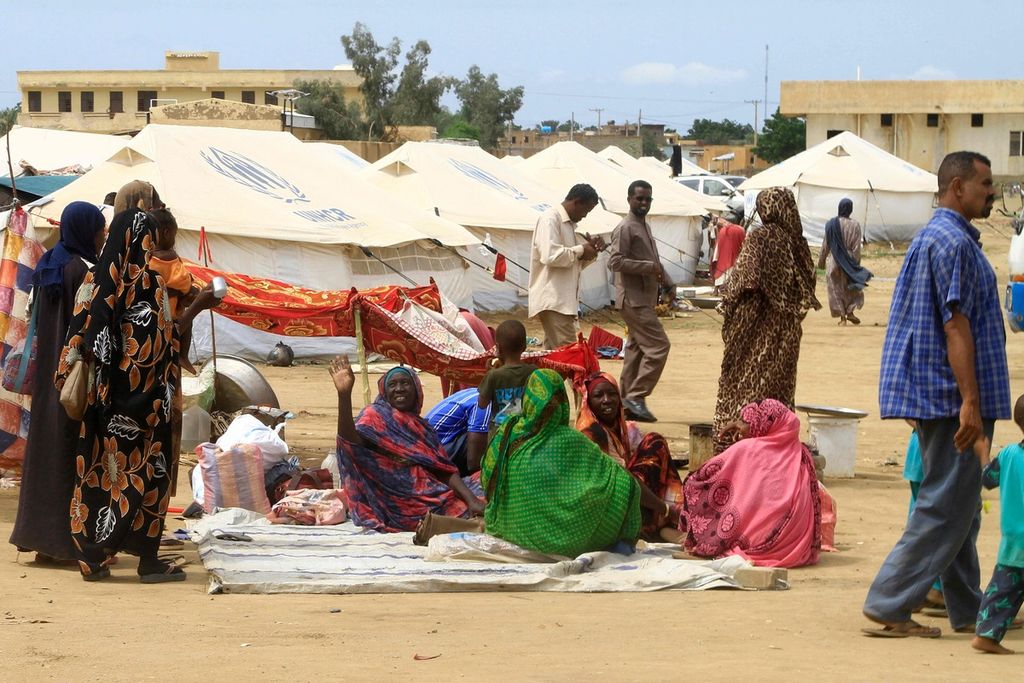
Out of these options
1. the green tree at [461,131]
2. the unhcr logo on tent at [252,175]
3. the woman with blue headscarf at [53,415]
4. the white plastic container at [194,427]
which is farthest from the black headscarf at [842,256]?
the green tree at [461,131]

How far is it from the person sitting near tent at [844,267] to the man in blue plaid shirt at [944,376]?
13720mm

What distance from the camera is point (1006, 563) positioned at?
14.8 feet

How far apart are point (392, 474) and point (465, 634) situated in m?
2.08

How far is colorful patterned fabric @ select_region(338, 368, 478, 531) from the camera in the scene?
6.73m

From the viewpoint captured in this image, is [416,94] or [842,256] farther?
[416,94]

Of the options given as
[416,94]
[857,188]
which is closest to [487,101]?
[416,94]

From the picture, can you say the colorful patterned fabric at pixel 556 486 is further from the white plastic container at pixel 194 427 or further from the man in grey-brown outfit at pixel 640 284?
the man in grey-brown outfit at pixel 640 284

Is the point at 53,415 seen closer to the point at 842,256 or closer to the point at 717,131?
the point at 842,256

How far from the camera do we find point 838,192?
110 ft

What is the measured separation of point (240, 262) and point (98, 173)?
167 centimetres

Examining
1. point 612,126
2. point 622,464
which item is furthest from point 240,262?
point 612,126

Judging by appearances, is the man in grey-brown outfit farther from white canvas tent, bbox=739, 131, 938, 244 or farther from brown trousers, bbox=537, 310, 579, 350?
white canvas tent, bbox=739, 131, 938, 244

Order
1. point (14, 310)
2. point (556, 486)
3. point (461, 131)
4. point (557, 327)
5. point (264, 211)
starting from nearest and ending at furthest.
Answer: point (556, 486) < point (14, 310) < point (557, 327) < point (264, 211) < point (461, 131)

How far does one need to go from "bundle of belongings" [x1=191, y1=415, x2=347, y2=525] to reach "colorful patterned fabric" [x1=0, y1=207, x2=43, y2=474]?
89 centimetres
